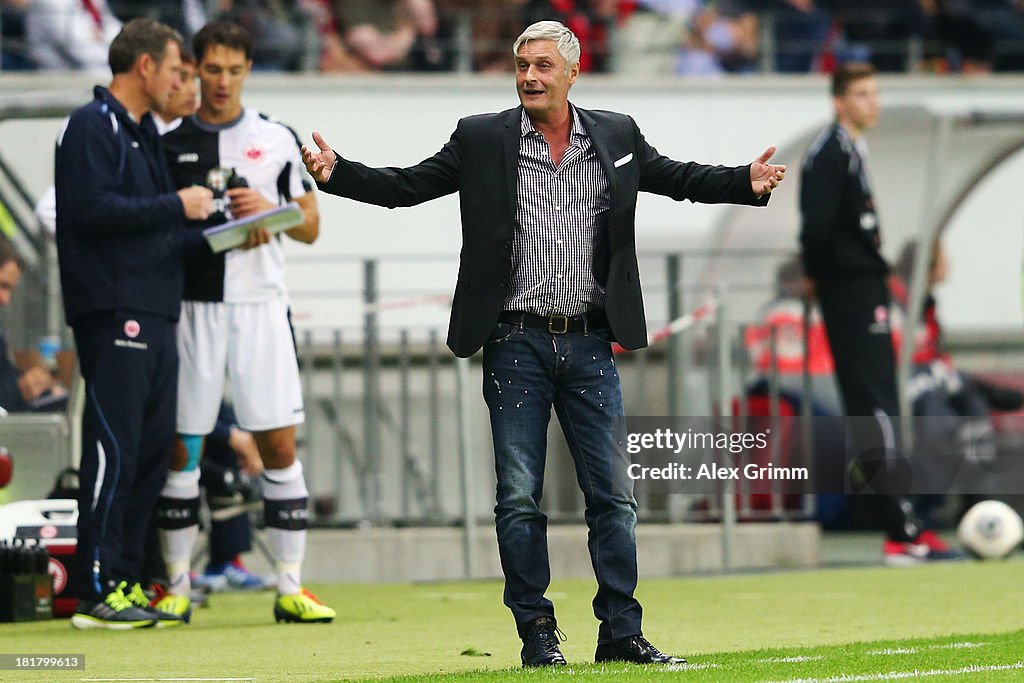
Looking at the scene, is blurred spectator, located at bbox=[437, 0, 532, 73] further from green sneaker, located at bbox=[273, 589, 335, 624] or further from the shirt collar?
the shirt collar

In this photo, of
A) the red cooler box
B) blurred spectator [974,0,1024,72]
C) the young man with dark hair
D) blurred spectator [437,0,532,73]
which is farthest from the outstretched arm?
blurred spectator [974,0,1024,72]

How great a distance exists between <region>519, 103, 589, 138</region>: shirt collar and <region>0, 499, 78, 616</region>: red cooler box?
3.46m

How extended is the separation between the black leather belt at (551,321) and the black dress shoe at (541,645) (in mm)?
887

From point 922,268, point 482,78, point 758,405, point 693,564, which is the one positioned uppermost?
point 482,78

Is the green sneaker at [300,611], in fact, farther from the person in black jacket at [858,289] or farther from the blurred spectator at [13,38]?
the blurred spectator at [13,38]

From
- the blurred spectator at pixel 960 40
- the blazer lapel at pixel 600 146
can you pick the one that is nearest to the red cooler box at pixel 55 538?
the blazer lapel at pixel 600 146

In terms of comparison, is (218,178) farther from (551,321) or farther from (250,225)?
(551,321)

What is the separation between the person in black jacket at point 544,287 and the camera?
630cm

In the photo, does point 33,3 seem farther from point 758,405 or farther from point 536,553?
point 536,553

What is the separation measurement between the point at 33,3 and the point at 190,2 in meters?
1.11

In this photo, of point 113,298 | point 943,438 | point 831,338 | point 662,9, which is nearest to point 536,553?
point 113,298

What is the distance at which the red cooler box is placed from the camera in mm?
8961

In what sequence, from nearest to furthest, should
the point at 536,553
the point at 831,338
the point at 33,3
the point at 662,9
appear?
the point at 536,553 < the point at 831,338 < the point at 33,3 < the point at 662,9

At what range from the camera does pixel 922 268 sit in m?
13.2
